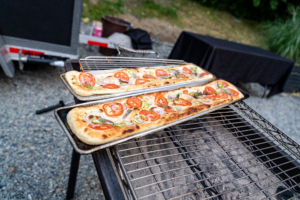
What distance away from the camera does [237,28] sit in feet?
38.1

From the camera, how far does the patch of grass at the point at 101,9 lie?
24.3 ft

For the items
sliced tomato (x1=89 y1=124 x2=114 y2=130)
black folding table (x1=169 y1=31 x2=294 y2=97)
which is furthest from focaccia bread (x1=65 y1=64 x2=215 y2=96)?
black folding table (x1=169 y1=31 x2=294 y2=97)

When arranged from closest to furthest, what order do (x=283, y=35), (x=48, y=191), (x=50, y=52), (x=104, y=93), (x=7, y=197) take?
(x=104, y=93)
(x=7, y=197)
(x=48, y=191)
(x=50, y=52)
(x=283, y=35)

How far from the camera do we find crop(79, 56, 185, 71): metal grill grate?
205cm

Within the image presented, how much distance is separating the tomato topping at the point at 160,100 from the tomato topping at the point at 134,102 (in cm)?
21

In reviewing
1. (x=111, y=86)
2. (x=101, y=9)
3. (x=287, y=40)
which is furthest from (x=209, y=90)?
(x=287, y=40)

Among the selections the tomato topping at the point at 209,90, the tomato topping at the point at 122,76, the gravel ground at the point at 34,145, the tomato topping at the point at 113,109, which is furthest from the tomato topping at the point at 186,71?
the gravel ground at the point at 34,145

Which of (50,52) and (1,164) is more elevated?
(50,52)

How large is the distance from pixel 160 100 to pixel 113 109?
22.0 inches

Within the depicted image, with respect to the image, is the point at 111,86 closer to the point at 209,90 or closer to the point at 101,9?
the point at 209,90

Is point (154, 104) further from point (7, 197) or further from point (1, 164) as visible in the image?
point (1, 164)

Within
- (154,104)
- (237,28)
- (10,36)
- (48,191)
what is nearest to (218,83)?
(154,104)

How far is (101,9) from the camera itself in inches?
310

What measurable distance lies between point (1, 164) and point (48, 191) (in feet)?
2.44
